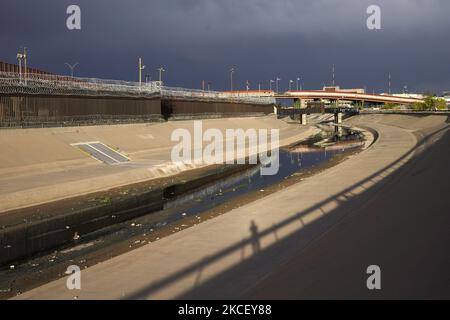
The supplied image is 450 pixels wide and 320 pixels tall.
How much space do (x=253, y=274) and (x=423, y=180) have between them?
60.5 feet

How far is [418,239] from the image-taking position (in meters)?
15.5

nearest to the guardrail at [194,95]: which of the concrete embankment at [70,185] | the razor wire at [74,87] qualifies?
the razor wire at [74,87]

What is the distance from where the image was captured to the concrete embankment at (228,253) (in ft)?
41.0

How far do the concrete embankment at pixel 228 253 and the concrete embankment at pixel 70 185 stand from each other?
19.2 feet

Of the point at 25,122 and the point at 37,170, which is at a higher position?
the point at 25,122

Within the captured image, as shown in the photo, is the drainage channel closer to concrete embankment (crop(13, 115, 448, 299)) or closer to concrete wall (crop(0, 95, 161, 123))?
concrete embankment (crop(13, 115, 448, 299))

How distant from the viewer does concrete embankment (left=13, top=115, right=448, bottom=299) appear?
12.5m

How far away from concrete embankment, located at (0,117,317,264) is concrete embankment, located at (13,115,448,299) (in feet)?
19.2

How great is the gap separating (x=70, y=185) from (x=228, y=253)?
57.7ft

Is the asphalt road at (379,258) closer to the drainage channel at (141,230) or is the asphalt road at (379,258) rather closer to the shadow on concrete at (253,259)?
the shadow on concrete at (253,259)

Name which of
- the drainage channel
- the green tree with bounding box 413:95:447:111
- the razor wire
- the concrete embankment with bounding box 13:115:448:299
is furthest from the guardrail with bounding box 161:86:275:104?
the green tree with bounding box 413:95:447:111

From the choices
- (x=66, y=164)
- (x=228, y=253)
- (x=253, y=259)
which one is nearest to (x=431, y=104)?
(x=66, y=164)

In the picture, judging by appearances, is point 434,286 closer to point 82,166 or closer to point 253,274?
point 253,274
